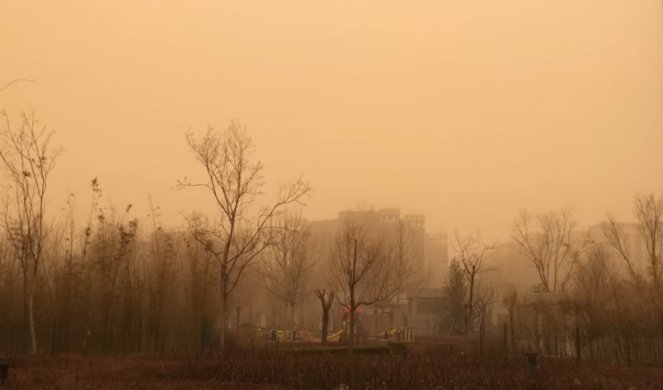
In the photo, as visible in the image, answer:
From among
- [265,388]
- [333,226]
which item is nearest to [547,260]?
[333,226]

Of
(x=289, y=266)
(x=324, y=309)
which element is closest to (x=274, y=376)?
(x=324, y=309)

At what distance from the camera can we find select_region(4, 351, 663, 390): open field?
7.89m

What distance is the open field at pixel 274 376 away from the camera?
25.9 feet

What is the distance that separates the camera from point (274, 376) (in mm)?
8852

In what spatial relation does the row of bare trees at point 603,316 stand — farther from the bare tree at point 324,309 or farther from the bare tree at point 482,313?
the bare tree at point 324,309

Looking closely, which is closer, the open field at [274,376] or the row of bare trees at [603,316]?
the open field at [274,376]

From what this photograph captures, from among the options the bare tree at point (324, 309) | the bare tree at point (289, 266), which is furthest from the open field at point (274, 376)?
the bare tree at point (289, 266)

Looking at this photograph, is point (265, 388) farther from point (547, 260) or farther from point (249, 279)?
point (547, 260)

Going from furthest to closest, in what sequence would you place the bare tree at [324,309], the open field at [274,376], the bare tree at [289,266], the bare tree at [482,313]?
the bare tree at [289,266], the bare tree at [324,309], the bare tree at [482,313], the open field at [274,376]

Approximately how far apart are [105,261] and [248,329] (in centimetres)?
1208

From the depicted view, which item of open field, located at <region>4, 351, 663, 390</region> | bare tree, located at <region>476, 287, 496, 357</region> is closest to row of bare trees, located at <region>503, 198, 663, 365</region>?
bare tree, located at <region>476, 287, 496, 357</region>

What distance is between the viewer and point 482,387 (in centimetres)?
810

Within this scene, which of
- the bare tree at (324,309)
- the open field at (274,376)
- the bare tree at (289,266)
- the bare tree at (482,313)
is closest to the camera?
the open field at (274,376)

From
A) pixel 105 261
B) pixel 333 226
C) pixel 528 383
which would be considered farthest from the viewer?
pixel 333 226
